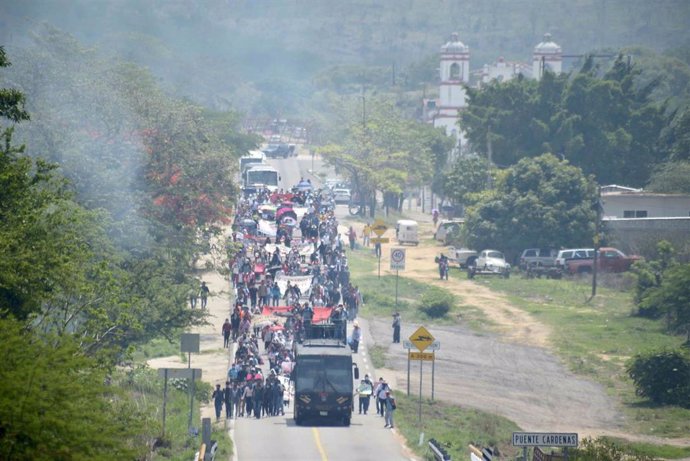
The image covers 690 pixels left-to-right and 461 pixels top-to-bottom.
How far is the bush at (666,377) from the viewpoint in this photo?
4538cm

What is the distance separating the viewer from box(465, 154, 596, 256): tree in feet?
245

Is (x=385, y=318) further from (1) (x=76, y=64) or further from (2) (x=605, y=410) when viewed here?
(1) (x=76, y=64)

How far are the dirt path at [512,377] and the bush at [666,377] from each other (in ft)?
3.97

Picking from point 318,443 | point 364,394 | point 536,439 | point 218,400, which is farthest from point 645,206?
point 536,439

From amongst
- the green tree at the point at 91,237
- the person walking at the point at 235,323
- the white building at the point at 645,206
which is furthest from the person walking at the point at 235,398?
the white building at the point at 645,206

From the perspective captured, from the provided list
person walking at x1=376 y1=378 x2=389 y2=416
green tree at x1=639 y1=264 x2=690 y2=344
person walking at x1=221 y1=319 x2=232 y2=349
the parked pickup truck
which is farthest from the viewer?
the parked pickup truck

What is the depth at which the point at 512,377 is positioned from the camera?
160 feet

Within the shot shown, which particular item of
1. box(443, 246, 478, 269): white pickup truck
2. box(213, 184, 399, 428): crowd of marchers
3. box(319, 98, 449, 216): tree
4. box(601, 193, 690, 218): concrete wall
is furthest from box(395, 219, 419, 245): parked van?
box(319, 98, 449, 216): tree

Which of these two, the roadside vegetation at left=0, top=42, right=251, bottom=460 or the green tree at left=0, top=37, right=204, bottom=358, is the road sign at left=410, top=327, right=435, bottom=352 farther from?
the green tree at left=0, top=37, right=204, bottom=358

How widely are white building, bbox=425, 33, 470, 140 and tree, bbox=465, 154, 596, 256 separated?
2556 inches

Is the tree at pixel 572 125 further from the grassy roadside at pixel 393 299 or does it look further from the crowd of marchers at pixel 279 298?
the grassy roadside at pixel 393 299

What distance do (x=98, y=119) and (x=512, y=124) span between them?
142 ft

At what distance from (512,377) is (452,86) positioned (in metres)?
104

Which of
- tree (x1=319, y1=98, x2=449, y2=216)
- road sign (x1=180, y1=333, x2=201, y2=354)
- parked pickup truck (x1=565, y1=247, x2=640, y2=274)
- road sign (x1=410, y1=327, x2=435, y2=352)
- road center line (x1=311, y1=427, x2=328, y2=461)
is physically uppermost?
tree (x1=319, y1=98, x2=449, y2=216)
